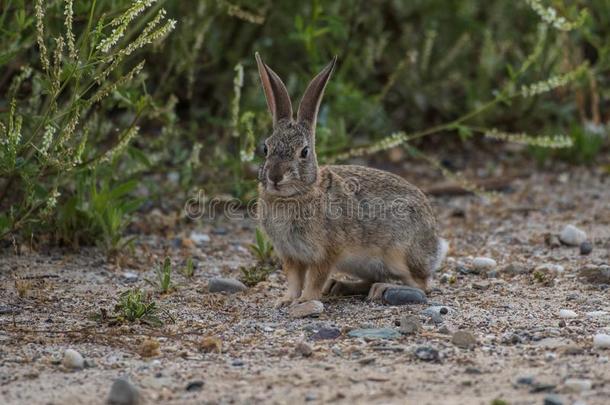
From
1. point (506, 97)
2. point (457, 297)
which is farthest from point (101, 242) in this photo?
point (506, 97)

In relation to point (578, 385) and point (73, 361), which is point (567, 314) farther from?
point (73, 361)

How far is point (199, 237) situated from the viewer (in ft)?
24.3

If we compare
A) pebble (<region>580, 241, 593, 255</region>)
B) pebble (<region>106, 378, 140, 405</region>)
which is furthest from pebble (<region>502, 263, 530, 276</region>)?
pebble (<region>106, 378, 140, 405</region>)

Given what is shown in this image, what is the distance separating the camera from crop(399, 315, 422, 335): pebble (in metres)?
4.93

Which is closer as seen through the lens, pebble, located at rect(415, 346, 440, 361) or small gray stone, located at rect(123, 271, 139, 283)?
pebble, located at rect(415, 346, 440, 361)

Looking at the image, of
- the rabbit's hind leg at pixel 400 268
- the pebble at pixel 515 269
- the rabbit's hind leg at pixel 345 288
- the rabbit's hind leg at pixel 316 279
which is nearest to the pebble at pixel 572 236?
the pebble at pixel 515 269

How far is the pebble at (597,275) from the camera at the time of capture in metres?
6.05

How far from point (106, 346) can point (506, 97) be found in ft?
10.9

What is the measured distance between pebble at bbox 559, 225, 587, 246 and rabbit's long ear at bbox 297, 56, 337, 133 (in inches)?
89.2

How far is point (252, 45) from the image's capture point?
8961 mm

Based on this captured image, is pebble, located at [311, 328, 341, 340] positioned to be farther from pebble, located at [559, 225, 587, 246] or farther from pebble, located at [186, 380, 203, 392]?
pebble, located at [559, 225, 587, 246]

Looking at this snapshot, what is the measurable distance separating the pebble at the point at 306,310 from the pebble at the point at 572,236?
2428 mm

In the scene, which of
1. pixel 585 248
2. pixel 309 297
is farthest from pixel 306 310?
pixel 585 248

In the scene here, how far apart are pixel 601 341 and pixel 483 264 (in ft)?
6.20
